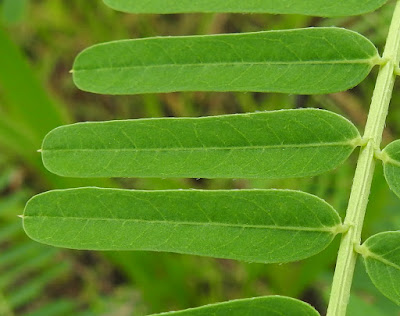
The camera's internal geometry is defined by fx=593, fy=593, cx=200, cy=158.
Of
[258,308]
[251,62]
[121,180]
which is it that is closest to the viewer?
[258,308]

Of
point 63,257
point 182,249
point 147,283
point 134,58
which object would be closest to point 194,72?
point 134,58

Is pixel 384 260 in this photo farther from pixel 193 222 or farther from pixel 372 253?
pixel 193 222

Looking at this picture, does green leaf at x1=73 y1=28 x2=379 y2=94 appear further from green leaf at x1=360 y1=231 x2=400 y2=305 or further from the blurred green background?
the blurred green background

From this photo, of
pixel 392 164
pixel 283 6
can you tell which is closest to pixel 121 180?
pixel 283 6

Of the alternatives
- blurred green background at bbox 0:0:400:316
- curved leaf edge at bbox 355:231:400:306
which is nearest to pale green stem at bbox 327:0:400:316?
curved leaf edge at bbox 355:231:400:306

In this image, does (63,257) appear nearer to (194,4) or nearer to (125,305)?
(125,305)

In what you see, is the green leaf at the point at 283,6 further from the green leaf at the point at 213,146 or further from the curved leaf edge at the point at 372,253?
the curved leaf edge at the point at 372,253
